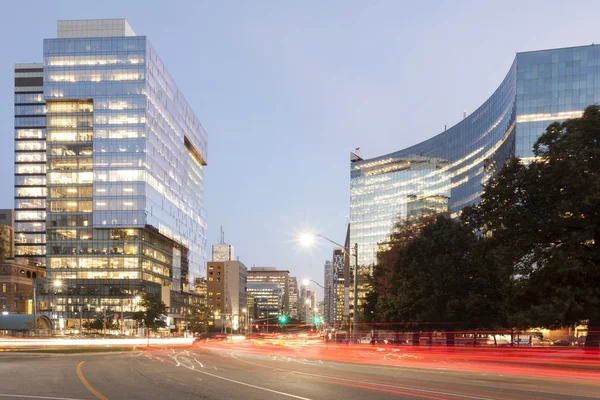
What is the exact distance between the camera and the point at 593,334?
37.8m

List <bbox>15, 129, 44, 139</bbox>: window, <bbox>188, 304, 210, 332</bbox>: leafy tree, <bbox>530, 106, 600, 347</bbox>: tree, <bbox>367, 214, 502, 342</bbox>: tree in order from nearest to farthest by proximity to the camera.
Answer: <bbox>530, 106, 600, 347</bbox>: tree → <bbox>367, 214, 502, 342</bbox>: tree → <bbox>188, 304, 210, 332</bbox>: leafy tree → <bbox>15, 129, 44, 139</bbox>: window

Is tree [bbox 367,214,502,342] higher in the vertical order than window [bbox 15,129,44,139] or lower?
lower

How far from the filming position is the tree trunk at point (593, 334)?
37.2 m

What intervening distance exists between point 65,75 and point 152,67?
69.2 ft

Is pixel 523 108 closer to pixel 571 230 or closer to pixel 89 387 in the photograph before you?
pixel 571 230

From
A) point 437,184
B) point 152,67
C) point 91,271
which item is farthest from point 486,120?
point 91,271

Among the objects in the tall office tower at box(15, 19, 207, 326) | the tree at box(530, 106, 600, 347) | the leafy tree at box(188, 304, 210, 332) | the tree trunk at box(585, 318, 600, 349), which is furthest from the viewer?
the leafy tree at box(188, 304, 210, 332)

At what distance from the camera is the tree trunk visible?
37.2m

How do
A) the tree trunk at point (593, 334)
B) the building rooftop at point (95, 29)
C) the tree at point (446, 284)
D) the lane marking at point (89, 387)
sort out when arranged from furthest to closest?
the building rooftop at point (95, 29) → the tree at point (446, 284) → the tree trunk at point (593, 334) → the lane marking at point (89, 387)

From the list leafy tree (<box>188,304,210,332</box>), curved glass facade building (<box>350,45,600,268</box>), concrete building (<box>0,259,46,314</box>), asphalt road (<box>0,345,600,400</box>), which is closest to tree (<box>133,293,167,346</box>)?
concrete building (<box>0,259,46,314</box>)

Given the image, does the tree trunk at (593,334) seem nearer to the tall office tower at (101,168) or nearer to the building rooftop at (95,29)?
the tall office tower at (101,168)

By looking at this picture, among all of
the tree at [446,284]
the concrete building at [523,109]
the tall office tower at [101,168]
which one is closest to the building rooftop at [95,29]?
the tall office tower at [101,168]

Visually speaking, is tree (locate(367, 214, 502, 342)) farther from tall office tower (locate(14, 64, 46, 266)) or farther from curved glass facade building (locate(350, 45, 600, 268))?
tall office tower (locate(14, 64, 46, 266))

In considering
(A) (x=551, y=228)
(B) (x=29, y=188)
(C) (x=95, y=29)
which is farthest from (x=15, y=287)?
(A) (x=551, y=228)
